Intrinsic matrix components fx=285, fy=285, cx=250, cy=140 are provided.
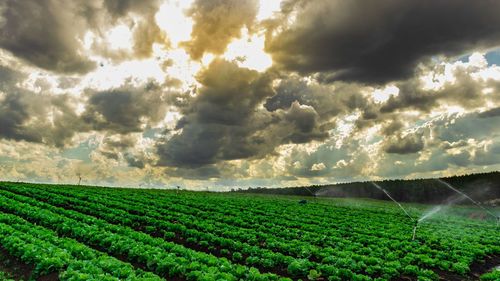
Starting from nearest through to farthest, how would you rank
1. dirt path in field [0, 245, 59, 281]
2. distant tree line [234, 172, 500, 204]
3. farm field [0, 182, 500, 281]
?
dirt path in field [0, 245, 59, 281], farm field [0, 182, 500, 281], distant tree line [234, 172, 500, 204]

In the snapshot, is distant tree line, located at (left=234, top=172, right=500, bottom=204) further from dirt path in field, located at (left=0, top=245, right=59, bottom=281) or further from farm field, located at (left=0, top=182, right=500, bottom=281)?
dirt path in field, located at (left=0, top=245, right=59, bottom=281)

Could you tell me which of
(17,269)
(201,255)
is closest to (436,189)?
(201,255)

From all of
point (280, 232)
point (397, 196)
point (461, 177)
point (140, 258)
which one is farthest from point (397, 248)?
point (461, 177)

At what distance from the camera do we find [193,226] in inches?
1011

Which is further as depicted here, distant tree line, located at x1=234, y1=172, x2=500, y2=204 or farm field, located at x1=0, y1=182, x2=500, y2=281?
distant tree line, located at x1=234, y1=172, x2=500, y2=204


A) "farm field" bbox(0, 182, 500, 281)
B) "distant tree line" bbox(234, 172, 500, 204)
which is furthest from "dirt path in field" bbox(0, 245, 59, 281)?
"distant tree line" bbox(234, 172, 500, 204)

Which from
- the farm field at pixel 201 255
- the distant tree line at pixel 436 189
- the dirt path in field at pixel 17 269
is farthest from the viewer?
the distant tree line at pixel 436 189

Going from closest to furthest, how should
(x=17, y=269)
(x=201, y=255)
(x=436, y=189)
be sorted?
(x=17, y=269) < (x=201, y=255) < (x=436, y=189)

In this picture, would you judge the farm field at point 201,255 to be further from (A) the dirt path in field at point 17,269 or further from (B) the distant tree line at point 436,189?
(B) the distant tree line at point 436,189

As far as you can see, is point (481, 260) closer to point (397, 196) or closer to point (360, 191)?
point (397, 196)

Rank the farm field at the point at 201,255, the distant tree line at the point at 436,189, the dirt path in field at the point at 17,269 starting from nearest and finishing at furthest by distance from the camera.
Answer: the dirt path in field at the point at 17,269
the farm field at the point at 201,255
the distant tree line at the point at 436,189

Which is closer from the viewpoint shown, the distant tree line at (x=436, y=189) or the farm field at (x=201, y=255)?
the farm field at (x=201, y=255)

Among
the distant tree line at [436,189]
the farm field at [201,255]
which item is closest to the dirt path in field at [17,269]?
the farm field at [201,255]

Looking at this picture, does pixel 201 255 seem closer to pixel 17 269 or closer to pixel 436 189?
pixel 17 269
